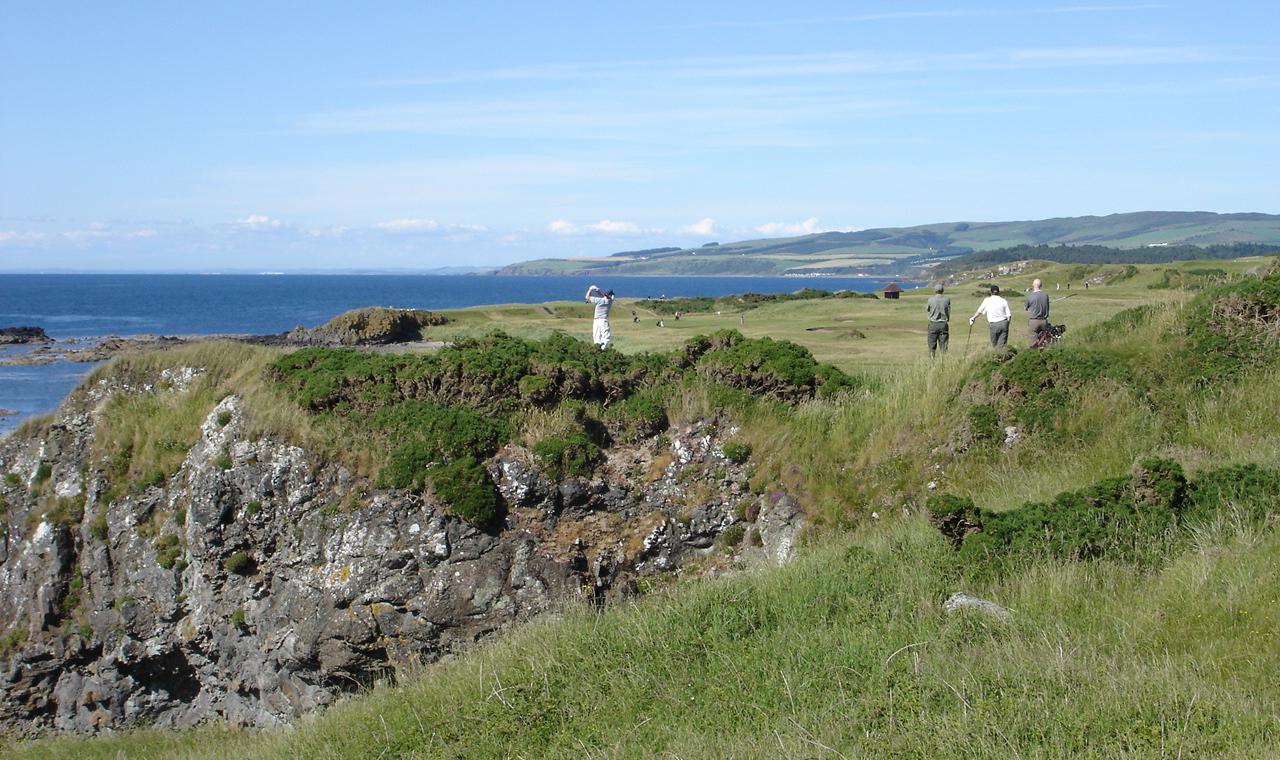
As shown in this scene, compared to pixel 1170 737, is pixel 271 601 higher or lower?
lower

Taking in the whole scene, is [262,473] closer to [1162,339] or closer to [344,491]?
[344,491]

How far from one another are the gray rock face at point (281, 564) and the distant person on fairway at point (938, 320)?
6089mm

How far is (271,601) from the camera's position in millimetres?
13219

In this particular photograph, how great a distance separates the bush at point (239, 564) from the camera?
529 inches

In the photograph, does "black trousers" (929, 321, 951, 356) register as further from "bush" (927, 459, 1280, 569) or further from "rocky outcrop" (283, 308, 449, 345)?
"rocky outcrop" (283, 308, 449, 345)

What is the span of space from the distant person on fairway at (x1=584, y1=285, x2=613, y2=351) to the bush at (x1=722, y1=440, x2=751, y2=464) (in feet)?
20.3

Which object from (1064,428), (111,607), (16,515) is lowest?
(111,607)

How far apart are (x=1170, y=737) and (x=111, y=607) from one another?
13.1 meters

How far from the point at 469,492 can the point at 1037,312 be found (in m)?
10.3

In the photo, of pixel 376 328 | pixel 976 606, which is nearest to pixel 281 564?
pixel 976 606

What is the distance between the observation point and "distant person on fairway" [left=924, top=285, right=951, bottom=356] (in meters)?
18.2

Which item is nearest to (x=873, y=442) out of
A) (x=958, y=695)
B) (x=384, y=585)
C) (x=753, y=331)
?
(x=384, y=585)

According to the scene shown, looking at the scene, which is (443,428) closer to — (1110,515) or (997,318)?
(1110,515)

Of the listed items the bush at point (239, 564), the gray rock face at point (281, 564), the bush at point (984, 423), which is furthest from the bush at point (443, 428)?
the bush at point (984, 423)
